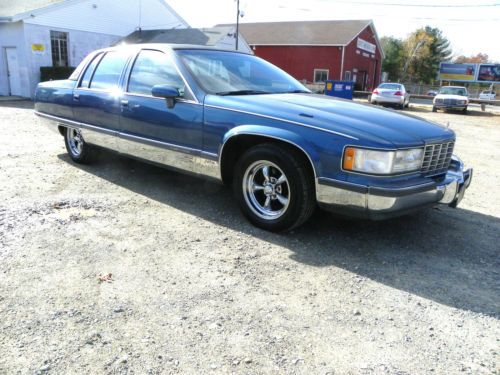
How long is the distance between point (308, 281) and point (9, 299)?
2026 millimetres

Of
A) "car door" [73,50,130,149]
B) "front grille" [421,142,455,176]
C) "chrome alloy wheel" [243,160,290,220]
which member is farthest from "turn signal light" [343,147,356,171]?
"car door" [73,50,130,149]

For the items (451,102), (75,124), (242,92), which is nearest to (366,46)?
(451,102)

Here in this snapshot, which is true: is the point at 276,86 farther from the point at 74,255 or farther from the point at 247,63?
the point at 74,255

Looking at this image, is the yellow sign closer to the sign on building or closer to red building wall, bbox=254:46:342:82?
red building wall, bbox=254:46:342:82

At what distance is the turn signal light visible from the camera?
10.9ft

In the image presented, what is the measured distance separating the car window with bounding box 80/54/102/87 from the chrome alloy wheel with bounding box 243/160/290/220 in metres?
2.90

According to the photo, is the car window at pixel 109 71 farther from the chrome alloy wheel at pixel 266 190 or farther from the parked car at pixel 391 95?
the parked car at pixel 391 95

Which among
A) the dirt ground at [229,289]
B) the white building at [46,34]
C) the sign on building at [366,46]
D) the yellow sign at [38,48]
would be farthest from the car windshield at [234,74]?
the sign on building at [366,46]

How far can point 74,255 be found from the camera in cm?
348

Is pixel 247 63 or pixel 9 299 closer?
pixel 9 299

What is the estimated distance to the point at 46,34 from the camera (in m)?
20.0

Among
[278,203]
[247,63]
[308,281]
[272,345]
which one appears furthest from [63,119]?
[272,345]

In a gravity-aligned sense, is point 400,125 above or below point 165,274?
above

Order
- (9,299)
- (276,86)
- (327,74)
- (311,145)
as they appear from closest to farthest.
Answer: (9,299) < (311,145) < (276,86) < (327,74)
